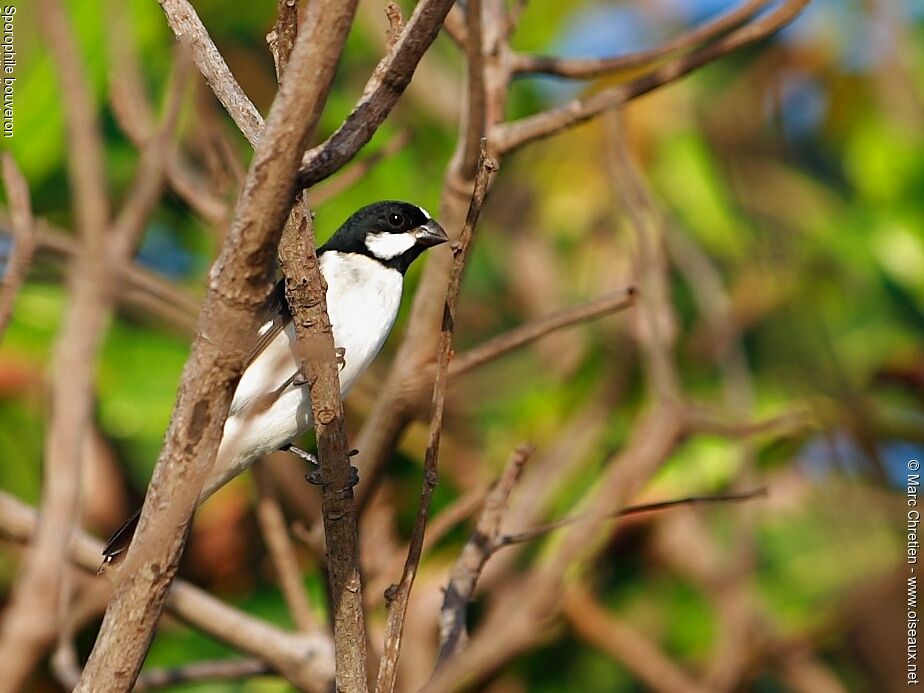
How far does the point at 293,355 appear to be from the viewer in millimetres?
3168

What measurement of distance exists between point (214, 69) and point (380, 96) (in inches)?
13.8

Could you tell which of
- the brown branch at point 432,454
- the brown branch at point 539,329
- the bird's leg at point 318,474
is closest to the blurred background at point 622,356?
the bird's leg at point 318,474

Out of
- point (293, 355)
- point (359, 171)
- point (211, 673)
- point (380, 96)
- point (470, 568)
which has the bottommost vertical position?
point (470, 568)

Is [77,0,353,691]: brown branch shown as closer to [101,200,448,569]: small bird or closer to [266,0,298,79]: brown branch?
[266,0,298,79]: brown branch

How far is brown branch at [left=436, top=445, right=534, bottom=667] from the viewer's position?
284cm

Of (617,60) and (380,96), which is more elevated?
(617,60)

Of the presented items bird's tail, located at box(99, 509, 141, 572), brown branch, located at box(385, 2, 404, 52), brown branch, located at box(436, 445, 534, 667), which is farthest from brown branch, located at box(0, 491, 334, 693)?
brown branch, located at box(385, 2, 404, 52)

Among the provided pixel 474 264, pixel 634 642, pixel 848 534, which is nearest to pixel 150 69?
pixel 474 264

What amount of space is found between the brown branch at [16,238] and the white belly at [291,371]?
0.63 m

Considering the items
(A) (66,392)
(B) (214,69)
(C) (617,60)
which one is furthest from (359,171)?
(B) (214,69)

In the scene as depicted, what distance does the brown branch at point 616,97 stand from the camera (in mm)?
3295

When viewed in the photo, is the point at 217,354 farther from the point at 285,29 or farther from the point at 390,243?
the point at 390,243

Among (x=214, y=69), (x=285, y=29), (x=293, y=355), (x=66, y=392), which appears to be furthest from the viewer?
(x=293, y=355)

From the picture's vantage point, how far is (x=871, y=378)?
5.12 meters
